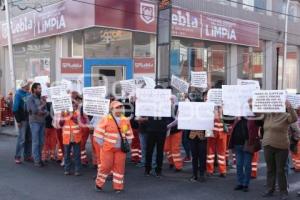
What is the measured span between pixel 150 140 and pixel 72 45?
10.1m

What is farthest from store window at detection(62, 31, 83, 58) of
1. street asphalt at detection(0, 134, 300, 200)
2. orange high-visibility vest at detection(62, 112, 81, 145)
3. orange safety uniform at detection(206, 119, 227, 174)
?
orange safety uniform at detection(206, 119, 227, 174)

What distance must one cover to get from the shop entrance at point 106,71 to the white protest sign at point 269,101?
417 inches

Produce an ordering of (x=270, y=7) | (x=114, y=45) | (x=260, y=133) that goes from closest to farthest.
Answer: (x=260, y=133), (x=114, y=45), (x=270, y=7)

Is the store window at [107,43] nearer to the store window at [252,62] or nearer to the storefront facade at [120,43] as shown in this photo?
the storefront facade at [120,43]

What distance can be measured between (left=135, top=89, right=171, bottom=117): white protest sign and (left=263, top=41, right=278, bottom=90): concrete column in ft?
53.5

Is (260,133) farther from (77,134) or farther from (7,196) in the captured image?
(7,196)

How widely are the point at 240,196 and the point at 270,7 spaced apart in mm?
18914

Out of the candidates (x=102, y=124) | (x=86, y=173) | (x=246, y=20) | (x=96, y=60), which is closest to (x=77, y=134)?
(x=86, y=173)

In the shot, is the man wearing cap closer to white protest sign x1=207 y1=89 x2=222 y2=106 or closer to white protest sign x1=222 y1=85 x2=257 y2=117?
white protest sign x1=207 y1=89 x2=222 y2=106

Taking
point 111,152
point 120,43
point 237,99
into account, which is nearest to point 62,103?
point 111,152

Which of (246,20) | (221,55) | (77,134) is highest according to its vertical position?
(246,20)

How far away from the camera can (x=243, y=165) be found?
8.76m

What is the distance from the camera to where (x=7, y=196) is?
8055 mm

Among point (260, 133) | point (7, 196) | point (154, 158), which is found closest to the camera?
point (7, 196)
